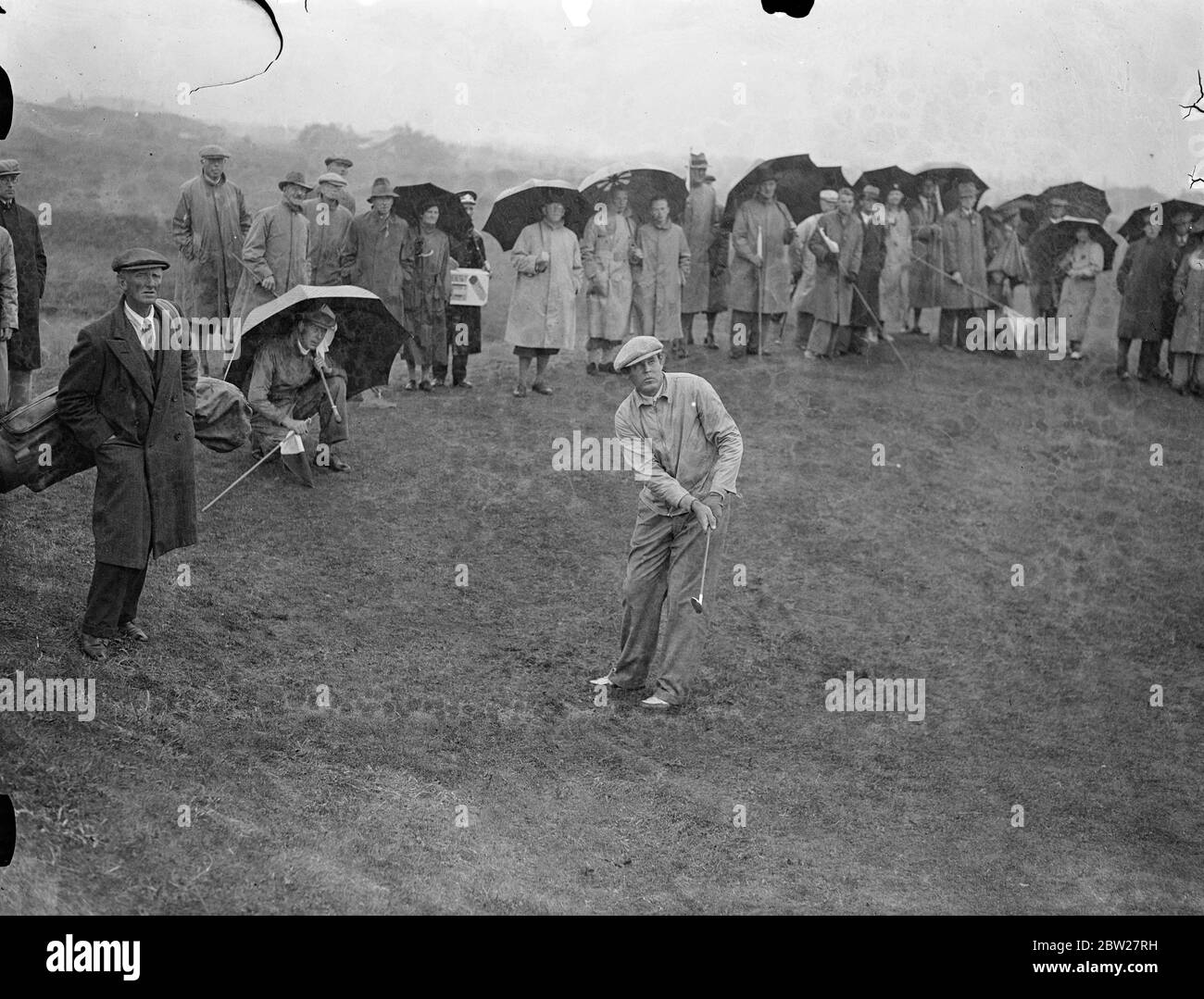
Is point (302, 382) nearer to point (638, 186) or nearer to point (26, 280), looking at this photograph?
point (26, 280)

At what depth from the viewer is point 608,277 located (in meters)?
9.21

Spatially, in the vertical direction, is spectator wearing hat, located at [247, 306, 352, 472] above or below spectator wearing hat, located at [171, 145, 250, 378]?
below

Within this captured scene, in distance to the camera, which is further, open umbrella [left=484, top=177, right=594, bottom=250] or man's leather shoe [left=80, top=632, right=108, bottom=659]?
open umbrella [left=484, top=177, right=594, bottom=250]

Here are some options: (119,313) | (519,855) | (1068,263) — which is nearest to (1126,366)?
(1068,263)

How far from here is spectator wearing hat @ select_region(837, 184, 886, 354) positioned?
9359 millimetres

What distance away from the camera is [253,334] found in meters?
8.22

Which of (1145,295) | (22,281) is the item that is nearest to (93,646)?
(22,281)

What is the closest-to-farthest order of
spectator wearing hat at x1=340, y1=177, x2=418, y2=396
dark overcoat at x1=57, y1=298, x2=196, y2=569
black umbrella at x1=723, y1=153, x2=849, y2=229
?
dark overcoat at x1=57, y1=298, x2=196, y2=569 → spectator wearing hat at x1=340, y1=177, x2=418, y2=396 → black umbrella at x1=723, y1=153, x2=849, y2=229

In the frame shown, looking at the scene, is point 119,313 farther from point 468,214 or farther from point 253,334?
point 468,214

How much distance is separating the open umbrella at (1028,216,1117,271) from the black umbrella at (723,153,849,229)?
124 centimetres

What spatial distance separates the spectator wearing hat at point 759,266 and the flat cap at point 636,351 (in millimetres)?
1759

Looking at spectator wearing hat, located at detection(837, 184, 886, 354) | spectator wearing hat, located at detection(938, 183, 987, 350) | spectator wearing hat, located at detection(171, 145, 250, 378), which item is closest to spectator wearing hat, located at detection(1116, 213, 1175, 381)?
spectator wearing hat, located at detection(938, 183, 987, 350)

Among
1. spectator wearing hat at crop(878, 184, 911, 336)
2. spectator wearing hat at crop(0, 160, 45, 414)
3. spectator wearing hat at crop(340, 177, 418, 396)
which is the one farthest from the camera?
spectator wearing hat at crop(878, 184, 911, 336)

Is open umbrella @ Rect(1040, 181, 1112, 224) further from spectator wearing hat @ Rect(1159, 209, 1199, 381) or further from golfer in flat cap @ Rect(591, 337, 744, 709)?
golfer in flat cap @ Rect(591, 337, 744, 709)
